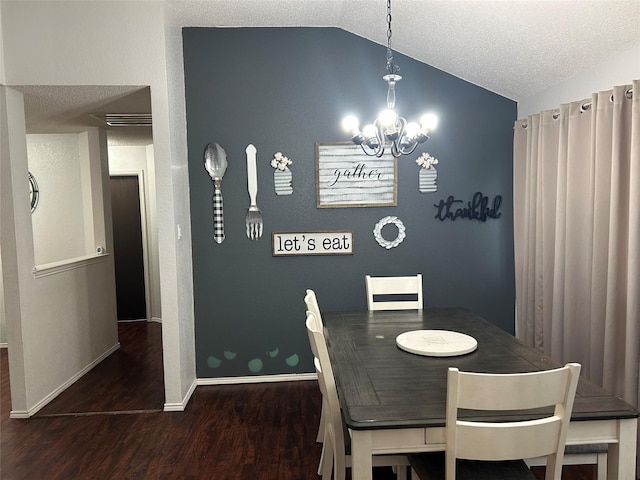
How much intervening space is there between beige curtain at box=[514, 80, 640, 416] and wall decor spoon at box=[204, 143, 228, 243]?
2362 millimetres

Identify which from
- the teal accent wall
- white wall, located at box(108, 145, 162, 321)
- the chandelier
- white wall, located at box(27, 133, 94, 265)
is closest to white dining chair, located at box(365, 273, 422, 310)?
the teal accent wall

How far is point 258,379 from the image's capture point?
A: 4.21 m

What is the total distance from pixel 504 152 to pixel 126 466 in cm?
358

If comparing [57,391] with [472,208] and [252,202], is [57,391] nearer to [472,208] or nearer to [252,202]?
[252,202]

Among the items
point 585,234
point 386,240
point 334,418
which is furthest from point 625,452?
point 386,240

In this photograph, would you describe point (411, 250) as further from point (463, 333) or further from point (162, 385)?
point (162, 385)

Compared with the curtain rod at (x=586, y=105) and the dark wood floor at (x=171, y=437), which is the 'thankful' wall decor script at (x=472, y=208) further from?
the dark wood floor at (x=171, y=437)

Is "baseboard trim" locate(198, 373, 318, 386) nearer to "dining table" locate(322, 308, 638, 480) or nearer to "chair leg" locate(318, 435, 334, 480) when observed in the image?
"dining table" locate(322, 308, 638, 480)

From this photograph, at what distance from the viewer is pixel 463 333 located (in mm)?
2754

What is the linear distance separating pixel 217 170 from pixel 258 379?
1.74 metres

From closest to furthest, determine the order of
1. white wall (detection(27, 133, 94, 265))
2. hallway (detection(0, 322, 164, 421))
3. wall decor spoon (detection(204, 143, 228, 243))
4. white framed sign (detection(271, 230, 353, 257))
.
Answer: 1. hallway (detection(0, 322, 164, 421))
2. wall decor spoon (detection(204, 143, 228, 243))
3. white framed sign (detection(271, 230, 353, 257))
4. white wall (detection(27, 133, 94, 265))

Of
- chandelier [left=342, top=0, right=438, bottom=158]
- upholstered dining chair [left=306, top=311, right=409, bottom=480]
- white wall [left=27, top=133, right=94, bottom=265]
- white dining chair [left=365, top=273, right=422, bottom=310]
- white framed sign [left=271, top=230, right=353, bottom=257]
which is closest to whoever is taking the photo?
upholstered dining chair [left=306, top=311, right=409, bottom=480]

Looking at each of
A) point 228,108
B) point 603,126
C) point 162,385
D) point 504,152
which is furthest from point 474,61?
point 162,385

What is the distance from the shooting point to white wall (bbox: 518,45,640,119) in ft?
9.08
